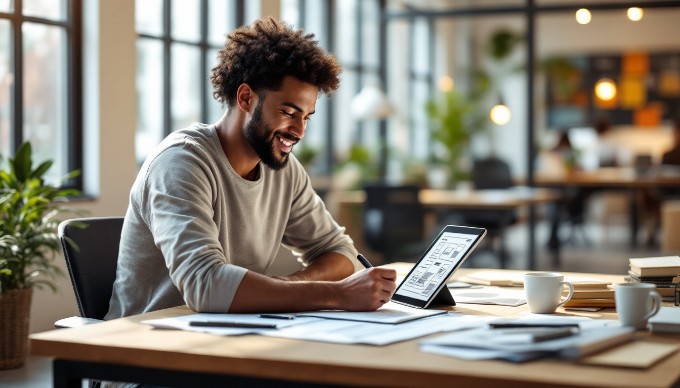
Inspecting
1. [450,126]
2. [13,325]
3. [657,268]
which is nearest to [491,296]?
[657,268]

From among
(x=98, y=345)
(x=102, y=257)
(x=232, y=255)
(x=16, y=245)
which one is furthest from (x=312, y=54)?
(x=16, y=245)

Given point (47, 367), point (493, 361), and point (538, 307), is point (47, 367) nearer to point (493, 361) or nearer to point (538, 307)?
point (538, 307)

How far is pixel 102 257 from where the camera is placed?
8.05 ft

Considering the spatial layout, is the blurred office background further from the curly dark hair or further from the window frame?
the curly dark hair

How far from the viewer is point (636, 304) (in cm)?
181

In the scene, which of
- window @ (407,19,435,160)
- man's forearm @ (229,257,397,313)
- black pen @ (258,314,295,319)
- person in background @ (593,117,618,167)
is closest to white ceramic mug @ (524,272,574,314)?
man's forearm @ (229,257,397,313)

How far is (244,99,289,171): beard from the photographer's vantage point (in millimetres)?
2400

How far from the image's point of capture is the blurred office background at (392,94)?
5.84 metres

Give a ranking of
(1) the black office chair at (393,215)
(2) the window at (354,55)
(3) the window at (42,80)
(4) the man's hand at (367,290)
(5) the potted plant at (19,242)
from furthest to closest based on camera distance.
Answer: (2) the window at (354,55) < (1) the black office chair at (393,215) < (3) the window at (42,80) < (5) the potted plant at (19,242) < (4) the man's hand at (367,290)

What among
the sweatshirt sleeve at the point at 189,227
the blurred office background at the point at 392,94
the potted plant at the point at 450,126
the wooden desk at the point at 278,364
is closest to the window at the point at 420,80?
the blurred office background at the point at 392,94

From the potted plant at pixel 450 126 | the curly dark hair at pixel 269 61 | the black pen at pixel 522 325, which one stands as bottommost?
the black pen at pixel 522 325

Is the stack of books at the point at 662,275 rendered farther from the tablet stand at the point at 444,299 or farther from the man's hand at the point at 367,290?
the man's hand at the point at 367,290

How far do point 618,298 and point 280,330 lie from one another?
65 centimetres

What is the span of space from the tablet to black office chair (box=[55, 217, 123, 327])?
747 millimetres
